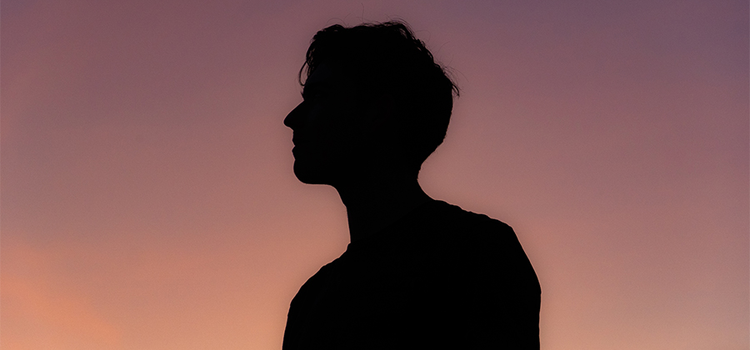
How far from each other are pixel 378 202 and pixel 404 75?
676 mm

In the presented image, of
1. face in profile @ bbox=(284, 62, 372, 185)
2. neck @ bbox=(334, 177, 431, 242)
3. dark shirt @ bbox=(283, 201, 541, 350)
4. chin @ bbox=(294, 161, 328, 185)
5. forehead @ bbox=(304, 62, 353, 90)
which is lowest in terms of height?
dark shirt @ bbox=(283, 201, 541, 350)

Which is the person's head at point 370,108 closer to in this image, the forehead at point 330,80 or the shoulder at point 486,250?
the forehead at point 330,80

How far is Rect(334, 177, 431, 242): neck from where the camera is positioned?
116 inches

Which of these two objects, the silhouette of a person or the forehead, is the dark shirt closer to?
the silhouette of a person

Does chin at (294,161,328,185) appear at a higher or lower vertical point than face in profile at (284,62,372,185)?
lower

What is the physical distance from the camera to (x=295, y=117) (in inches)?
127

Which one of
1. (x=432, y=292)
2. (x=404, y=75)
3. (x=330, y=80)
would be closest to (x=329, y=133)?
(x=330, y=80)

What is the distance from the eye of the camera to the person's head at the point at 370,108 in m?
3.06

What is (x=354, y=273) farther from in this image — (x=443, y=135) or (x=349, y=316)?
(x=443, y=135)

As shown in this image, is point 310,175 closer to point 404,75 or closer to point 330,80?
point 330,80

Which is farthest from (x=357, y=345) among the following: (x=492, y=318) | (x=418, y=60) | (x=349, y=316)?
(x=418, y=60)

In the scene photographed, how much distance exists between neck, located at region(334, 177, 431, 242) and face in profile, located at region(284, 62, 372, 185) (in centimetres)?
10

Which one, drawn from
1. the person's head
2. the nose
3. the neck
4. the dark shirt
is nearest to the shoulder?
the dark shirt

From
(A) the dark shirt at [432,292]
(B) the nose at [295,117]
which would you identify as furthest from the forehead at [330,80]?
(A) the dark shirt at [432,292]
